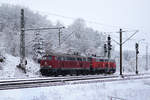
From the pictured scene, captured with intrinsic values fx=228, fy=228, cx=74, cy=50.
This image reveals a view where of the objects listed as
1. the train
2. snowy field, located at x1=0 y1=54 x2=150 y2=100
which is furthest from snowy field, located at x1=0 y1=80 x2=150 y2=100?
the train

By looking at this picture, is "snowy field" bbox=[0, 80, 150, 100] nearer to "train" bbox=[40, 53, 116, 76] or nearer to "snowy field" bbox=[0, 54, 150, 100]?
"snowy field" bbox=[0, 54, 150, 100]

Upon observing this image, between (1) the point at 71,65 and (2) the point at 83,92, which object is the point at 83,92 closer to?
(2) the point at 83,92

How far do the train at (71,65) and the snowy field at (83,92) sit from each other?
9.20 m

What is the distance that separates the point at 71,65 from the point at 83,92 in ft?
46.6

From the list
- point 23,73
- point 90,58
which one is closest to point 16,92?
point 23,73

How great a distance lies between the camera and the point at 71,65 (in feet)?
105

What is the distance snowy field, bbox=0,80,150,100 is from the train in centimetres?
920

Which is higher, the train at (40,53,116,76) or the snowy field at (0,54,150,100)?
the train at (40,53,116,76)

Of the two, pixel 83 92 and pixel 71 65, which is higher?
pixel 71 65

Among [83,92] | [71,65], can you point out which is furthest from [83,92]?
[71,65]

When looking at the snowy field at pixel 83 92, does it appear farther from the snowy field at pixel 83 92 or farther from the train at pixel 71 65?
the train at pixel 71 65

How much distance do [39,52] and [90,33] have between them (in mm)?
39293

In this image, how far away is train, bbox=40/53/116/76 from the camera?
2934cm

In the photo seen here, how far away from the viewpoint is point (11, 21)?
214 feet
